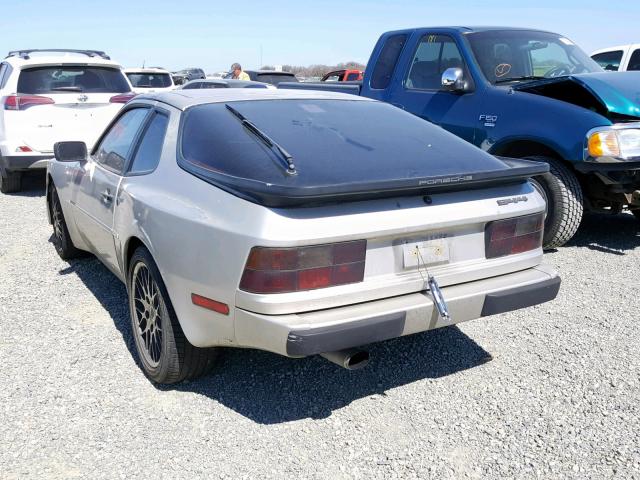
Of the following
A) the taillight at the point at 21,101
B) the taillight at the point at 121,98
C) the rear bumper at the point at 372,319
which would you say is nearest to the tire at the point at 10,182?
the taillight at the point at 21,101

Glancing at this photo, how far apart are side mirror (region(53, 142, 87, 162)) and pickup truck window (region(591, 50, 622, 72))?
977 centimetres

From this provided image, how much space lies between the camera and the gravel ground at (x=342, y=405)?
274cm

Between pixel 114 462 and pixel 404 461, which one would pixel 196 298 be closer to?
pixel 114 462

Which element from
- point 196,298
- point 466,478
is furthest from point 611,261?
point 196,298

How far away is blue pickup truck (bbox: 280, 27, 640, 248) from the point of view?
530 centimetres

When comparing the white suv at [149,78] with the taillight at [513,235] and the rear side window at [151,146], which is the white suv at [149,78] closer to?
the rear side window at [151,146]

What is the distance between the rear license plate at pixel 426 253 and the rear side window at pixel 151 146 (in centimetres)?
146

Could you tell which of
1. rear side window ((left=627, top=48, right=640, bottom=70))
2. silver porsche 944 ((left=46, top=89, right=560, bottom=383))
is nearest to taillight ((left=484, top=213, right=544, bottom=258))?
silver porsche 944 ((left=46, top=89, right=560, bottom=383))

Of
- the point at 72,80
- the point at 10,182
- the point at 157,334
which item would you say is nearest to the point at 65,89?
the point at 72,80

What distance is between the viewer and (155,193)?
3268 mm

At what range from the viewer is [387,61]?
721cm

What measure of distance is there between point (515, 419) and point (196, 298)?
5.28ft

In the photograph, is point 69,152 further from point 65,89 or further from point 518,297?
point 65,89

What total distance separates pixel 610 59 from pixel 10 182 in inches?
403
